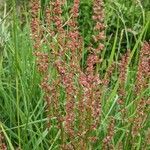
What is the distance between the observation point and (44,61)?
234 centimetres

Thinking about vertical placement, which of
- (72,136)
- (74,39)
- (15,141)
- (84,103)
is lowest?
(15,141)

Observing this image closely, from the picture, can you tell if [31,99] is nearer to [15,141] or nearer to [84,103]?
[15,141]

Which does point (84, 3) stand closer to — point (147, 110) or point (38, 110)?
point (38, 110)

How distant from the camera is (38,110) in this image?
2.86 m

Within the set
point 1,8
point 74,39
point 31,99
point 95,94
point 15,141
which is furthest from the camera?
point 1,8

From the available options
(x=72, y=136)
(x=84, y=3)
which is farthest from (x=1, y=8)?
(x=72, y=136)

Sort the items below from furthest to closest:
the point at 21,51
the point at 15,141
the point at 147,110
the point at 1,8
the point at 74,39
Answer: the point at 1,8 < the point at 21,51 < the point at 15,141 < the point at 147,110 < the point at 74,39

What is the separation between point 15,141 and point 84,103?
768 mm

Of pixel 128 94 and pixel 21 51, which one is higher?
pixel 21 51

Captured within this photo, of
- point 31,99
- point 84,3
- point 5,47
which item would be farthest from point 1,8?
point 31,99

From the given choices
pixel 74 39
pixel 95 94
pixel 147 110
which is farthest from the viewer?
pixel 147 110

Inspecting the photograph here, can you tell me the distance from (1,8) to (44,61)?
7.56 feet

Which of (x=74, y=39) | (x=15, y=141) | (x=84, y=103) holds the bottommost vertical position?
(x=15, y=141)

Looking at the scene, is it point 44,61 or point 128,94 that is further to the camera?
point 128,94
